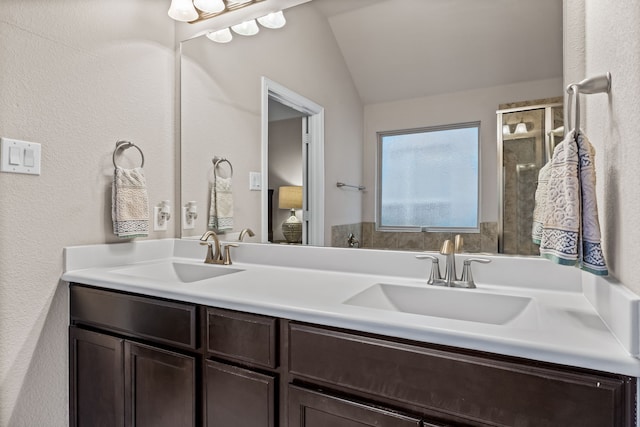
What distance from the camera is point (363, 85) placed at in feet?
4.82

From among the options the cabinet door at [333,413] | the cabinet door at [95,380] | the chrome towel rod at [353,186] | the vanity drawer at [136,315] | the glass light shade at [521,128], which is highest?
the glass light shade at [521,128]

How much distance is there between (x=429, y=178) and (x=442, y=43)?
0.49 m

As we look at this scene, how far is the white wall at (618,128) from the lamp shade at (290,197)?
104cm

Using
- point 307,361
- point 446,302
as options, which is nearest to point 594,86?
point 446,302

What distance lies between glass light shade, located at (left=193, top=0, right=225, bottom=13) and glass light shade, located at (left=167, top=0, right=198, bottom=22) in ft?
0.10

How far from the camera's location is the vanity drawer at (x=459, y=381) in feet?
2.09

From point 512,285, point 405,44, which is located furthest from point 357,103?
point 512,285

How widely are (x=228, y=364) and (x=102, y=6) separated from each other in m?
1.55

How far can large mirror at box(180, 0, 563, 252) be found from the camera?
4.07 feet

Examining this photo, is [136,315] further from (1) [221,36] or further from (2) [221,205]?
(1) [221,36]

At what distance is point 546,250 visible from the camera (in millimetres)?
846

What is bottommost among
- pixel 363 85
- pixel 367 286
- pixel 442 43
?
pixel 367 286

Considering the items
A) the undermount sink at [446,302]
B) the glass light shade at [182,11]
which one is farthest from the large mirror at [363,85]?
the undermount sink at [446,302]

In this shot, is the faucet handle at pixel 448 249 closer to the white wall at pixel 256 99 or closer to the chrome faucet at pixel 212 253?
the white wall at pixel 256 99
